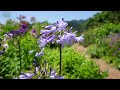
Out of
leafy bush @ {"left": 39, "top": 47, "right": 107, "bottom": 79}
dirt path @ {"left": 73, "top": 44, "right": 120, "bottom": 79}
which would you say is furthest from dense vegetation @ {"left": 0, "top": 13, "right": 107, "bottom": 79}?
dirt path @ {"left": 73, "top": 44, "right": 120, "bottom": 79}

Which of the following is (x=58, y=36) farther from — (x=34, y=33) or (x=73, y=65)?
(x=34, y=33)

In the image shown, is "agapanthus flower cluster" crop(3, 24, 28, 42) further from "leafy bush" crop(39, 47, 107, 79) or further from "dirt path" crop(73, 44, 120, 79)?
"dirt path" crop(73, 44, 120, 79)

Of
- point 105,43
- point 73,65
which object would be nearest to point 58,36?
point 73,65

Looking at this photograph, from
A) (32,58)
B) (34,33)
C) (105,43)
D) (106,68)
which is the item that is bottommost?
(106,68)

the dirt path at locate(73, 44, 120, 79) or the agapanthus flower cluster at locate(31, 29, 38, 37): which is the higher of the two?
the agapanthus flower cluster at locate(31, 29, 38, 37)

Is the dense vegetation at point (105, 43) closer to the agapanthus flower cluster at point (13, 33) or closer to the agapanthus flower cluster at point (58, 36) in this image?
the agapanthus flower cluster at point (13, 33)

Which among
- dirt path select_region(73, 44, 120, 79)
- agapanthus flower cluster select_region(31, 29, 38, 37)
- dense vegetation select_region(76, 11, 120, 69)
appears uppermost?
agapanthus flower cluster select_region(31, 29, 38, 37)

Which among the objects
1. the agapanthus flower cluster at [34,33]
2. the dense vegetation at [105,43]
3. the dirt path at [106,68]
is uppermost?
the agapanthus flower cluster at [34,33]

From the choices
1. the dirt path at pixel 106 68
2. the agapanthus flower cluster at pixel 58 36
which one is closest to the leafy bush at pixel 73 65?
the dirt path at pixel 106 68

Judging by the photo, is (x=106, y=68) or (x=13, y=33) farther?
(x=106, y=68)

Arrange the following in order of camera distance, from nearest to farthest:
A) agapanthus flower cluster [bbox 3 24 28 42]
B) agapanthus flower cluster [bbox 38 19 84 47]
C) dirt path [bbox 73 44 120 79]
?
agapanthus flower cluster [bbox 38 19 84 47], agapanthus flower cluster [bbox 3 24 28 42], dirt path [bbox 73 44 120 79]

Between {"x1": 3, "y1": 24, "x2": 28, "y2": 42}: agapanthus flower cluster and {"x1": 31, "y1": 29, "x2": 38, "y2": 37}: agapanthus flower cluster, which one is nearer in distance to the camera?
{"x1": 3, "y1": 24, "x2": 28, "y2": 42}: agapanthus flower cluster
